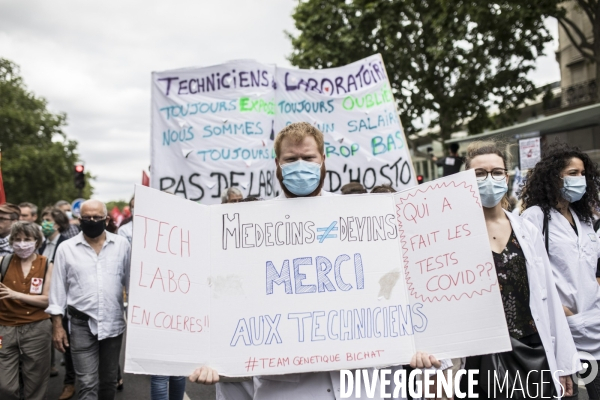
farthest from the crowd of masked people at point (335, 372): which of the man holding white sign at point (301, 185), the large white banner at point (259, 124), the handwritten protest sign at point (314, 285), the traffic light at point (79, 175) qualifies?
the traffic light at point (79, 175)

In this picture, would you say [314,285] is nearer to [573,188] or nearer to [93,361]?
[573,188]

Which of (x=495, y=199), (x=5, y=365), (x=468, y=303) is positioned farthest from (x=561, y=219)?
(x=5, y=365)

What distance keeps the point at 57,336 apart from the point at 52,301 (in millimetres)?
290

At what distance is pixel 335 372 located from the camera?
227 cm

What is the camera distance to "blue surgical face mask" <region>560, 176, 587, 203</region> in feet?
11.1

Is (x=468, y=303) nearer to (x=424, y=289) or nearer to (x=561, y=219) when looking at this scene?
(x=424, y=289)

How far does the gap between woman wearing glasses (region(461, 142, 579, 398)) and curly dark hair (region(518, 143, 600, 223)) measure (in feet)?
2.57

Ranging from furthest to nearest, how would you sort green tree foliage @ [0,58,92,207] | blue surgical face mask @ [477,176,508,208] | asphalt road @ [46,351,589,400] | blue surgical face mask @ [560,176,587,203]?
green tree foliage @ [0,58,92,207] → asphalt road @ [46,351,589,400] → blue surgical face mask @ [560,176,587,203] → blue surgical face mask @ [477,176,508,208]

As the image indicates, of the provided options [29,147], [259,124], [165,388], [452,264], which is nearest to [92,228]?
[165,388]

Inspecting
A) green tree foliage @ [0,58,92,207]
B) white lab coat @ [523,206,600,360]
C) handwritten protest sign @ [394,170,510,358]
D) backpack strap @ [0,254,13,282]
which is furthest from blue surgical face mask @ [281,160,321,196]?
green tree foliage @ [0,58,92,207]

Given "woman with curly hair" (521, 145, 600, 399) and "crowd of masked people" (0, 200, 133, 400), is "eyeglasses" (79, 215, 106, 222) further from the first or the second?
"woman with curly hair" (521, 145, 600, 399)

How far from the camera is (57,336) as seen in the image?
13.9 feet

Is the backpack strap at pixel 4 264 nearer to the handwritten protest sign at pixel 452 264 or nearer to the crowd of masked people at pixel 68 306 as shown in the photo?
the crowd of masked people at pixel 68 306

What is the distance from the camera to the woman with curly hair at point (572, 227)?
10.2 feet
